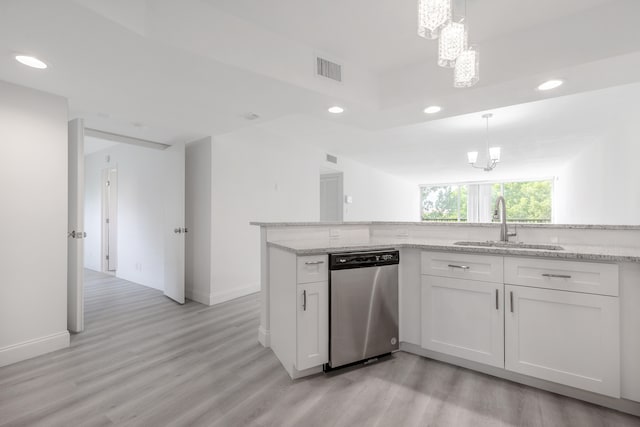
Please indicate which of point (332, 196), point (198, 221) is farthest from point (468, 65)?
point (332, 196)

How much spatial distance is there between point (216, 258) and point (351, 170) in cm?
395

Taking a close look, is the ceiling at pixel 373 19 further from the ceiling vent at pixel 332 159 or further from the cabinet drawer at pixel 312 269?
the ceiling vent at pixel 332 159

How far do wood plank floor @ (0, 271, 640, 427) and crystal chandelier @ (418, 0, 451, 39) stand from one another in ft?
6.41

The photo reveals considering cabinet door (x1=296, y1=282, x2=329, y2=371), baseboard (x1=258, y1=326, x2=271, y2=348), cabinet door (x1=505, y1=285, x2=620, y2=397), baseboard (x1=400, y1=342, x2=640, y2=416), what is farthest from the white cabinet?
cabinet door (x1=505, y1=285, x2=620, y2=397)

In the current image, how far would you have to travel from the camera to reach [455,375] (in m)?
2.10

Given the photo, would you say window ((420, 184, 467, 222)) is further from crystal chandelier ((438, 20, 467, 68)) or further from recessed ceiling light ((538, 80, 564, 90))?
crystal chandelier ((438, 20, 467, 68))

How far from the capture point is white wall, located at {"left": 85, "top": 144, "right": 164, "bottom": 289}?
15.2ft

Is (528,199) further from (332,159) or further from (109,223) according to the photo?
(109,223)

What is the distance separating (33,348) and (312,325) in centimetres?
229

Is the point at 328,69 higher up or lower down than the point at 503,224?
higher up

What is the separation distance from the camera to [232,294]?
13.5 ft

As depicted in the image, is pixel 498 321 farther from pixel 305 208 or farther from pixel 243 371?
pixel 305 208

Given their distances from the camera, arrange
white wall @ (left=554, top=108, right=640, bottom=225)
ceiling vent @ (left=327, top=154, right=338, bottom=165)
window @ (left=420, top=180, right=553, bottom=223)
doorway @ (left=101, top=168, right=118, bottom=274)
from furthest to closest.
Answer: window @ (left=420, top=180, right=553, bottom=223), ceiling vent @ (left=327, top=154, right=338, bottom=165), doorway @ (left=101, top=168, right=118, bottom=274), white wall @ (left=554, top=108, right=640, bottom=225)

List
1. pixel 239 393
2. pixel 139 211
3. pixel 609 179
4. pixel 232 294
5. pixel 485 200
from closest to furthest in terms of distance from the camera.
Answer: pixel 239 393 → pixel 232 294 → pixel 609 179 → pixel 139 211 → pixel 485 200
